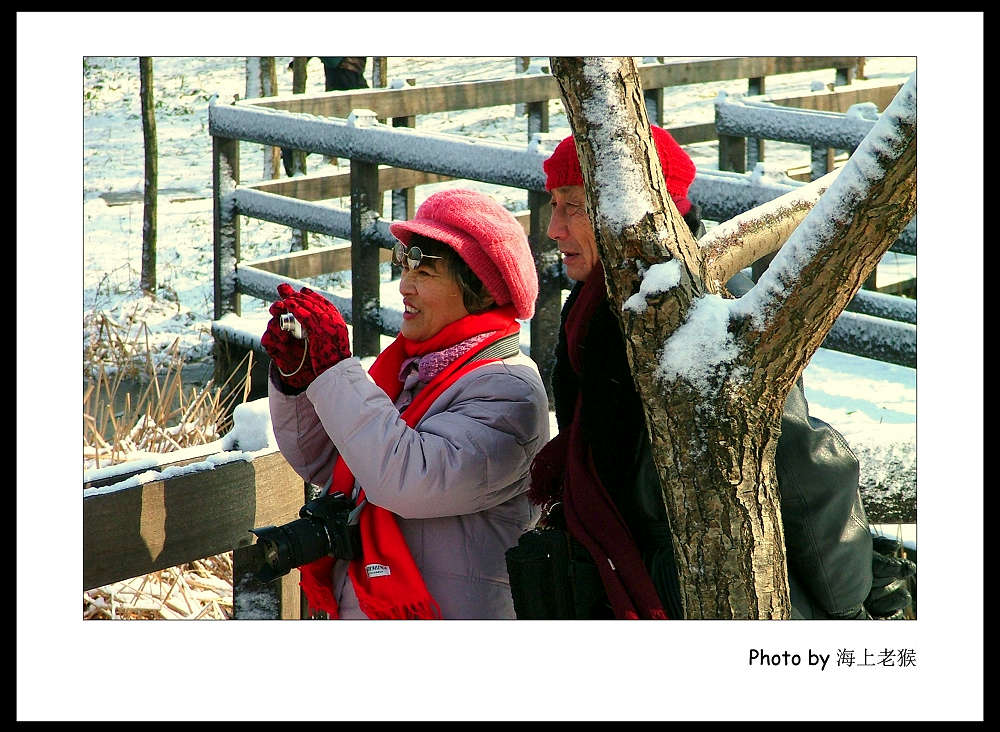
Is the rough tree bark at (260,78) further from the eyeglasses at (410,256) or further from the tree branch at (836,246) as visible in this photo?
the tree branch at (836,246)

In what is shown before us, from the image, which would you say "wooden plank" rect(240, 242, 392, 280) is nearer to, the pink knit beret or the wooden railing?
the wooden railing

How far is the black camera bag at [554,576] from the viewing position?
193cm

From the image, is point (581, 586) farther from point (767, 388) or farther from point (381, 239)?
point (381, 239)

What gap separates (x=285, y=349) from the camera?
2.06m

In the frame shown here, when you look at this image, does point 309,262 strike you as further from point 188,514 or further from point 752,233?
point 752,233

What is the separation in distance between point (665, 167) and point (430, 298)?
0.53 metres

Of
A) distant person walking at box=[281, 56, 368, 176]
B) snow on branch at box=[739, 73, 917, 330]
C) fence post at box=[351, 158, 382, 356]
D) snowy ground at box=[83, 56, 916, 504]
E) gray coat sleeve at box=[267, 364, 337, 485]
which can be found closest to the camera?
snow on branch at box=[739, 73, 917, 330]

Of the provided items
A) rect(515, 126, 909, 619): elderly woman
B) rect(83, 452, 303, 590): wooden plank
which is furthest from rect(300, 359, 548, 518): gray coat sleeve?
rect(83, 452, 303, 590): wooden plank

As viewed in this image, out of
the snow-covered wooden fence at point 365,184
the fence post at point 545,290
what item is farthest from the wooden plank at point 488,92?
the fence post at point 545,290

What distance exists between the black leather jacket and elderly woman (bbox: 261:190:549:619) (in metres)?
0.24

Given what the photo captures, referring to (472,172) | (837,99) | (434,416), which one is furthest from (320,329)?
(837,99)

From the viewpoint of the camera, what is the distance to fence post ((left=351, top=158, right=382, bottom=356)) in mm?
4855

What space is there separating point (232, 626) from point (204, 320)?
196 inches

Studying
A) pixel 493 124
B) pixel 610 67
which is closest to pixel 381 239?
pixel 610 67
